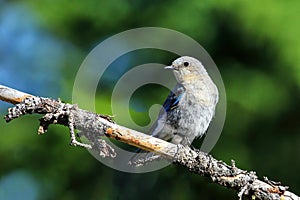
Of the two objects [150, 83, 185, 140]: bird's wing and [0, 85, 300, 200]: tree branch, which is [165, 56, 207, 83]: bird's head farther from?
→ [0, 85, 300, 200]: tree branch

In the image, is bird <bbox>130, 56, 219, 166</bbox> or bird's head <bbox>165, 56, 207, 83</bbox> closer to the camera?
bird <bbox>130, 56, 219, 166</bbox>

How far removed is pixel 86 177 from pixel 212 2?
150cm

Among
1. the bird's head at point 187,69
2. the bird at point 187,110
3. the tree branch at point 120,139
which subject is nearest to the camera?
the tree branch at point 120,139

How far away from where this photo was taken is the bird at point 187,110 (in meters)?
3.79

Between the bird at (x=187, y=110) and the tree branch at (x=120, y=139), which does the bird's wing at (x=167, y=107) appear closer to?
the bird at (x=187, y=110)

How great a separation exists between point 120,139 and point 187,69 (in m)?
1.38

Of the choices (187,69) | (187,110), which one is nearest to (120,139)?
(187,110)

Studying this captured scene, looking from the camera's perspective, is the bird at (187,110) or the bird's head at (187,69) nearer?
the bird at (187,110)

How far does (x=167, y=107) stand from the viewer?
3.90 meters

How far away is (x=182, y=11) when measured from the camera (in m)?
4.54

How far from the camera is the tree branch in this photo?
263 cm

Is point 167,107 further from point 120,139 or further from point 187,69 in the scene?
point 120,139

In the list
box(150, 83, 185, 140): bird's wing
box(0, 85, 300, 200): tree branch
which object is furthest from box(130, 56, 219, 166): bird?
box(0, 85, 300, 200): tree branch

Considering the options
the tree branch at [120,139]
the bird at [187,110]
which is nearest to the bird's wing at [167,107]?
the bird at [187,110]
